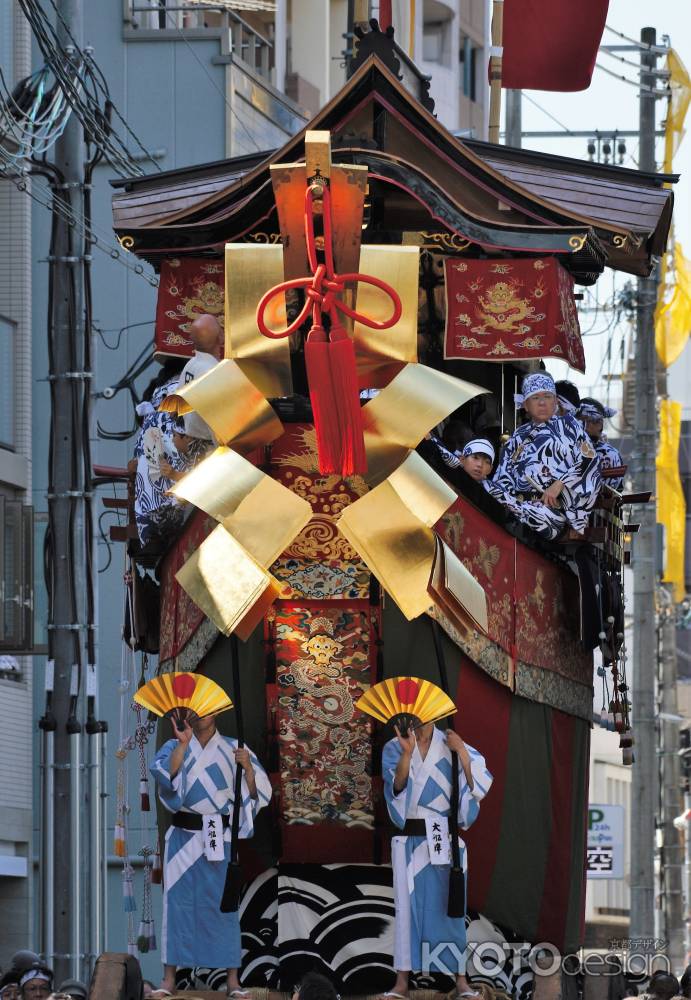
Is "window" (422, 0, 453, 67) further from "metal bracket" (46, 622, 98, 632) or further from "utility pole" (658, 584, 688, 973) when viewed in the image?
"metal bracket" (46, 622, 98, 632)

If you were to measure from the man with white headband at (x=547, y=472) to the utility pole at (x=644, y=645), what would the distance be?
11.2m

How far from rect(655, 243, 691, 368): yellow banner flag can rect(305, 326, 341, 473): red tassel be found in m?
15.5

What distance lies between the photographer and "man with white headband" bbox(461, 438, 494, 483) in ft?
32.2

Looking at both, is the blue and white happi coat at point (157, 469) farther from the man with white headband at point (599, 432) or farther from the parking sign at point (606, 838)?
the parking sign at point (606, 838)

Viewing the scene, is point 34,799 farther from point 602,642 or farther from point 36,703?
point 602,642

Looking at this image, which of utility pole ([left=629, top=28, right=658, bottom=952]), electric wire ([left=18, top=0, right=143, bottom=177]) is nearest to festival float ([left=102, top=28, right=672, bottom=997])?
electric wire ([left=18, top=0, right=143, bottom=177])

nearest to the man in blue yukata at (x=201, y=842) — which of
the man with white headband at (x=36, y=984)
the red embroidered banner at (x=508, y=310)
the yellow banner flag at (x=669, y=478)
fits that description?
the man with white headband at (x=36, y=984)

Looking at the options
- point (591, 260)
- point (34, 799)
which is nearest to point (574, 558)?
point (591, 260)

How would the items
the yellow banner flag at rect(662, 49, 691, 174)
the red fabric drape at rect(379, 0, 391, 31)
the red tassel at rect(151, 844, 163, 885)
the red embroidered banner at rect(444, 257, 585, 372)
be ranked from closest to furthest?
the red tassel at rect(151, 844, 163, 885) → the red embroidered banner at rect(444, 257, 585, 372) → the red fabric drape at rect(379, 0, 391, 31) → the yellow banner flag at rect(662, 49, 691, 174)

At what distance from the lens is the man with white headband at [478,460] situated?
9820mm

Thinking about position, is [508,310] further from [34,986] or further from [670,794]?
[670,794]

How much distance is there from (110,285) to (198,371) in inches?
416

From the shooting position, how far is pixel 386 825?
356 inches

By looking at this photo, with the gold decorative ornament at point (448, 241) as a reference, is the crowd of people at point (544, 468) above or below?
below
